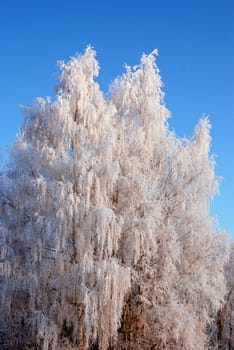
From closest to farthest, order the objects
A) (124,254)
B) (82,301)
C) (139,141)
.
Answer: (82,301)
(124,254)
(139,141)

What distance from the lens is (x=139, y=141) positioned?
14.9 m

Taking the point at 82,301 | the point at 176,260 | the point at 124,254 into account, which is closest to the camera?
the point at 82,301

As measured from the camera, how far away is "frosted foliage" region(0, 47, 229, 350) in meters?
11.7

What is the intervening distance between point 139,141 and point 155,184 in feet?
5.52

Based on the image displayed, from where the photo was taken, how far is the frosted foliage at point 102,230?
11.7m

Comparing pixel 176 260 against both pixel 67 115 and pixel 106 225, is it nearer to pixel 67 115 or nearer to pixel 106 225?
pixel 106 225

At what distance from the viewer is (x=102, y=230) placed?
1176 centimetres

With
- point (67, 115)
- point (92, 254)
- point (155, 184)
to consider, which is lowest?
point (92, 254)

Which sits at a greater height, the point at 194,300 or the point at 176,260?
the point at 176,260

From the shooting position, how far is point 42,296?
39.5 ft

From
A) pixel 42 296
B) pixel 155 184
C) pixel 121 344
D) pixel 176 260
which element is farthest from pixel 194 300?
pixel 42 296

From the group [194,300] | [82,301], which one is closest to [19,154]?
[82,301]

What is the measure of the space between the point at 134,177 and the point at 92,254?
285 cm

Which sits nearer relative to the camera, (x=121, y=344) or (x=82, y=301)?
(x=82, y=301)
